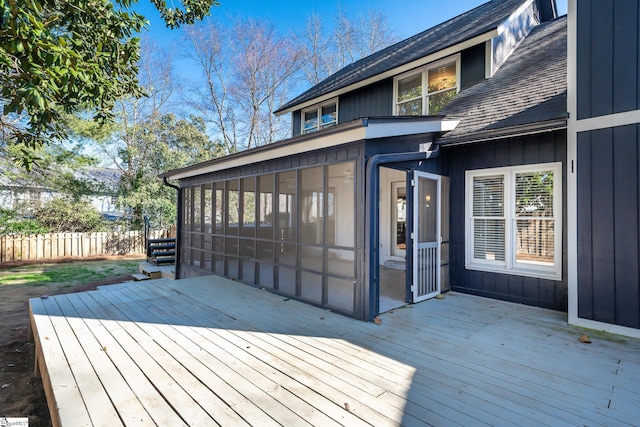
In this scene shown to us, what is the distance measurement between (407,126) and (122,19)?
4.05 m

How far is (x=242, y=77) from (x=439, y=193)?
15749 millimetres

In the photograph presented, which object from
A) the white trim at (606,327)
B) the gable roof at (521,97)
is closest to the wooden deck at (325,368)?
the white trim at (606,327)

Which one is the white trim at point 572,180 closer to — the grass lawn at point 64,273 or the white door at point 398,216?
the white door at point 398,216

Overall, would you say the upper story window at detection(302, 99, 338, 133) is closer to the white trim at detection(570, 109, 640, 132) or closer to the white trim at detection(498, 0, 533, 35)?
the white trim at detection(498, 0, 533, 35)

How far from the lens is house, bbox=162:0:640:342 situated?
409 centimetres

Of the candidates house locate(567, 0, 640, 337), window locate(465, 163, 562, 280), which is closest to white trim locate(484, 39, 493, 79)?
house locate(567, 0, 640, 337)

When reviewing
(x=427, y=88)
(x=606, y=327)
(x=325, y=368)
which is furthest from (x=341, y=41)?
(x=325, y=368)

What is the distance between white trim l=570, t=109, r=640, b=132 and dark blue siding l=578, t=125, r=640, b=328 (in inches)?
2.2

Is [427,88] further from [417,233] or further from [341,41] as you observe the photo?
[341,41]

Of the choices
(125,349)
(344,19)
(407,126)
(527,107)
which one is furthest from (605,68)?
(344,19)

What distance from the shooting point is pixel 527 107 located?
15.3 ft

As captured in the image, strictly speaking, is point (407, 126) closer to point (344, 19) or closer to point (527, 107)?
point (527, 107)

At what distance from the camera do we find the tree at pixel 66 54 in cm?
284

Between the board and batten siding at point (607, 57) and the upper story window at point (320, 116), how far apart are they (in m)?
6.00
